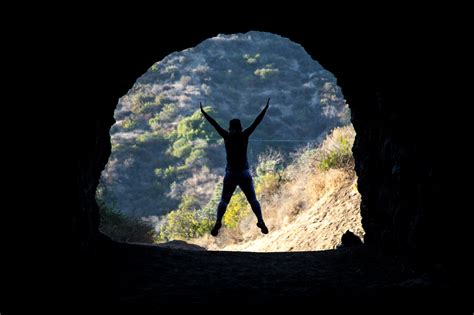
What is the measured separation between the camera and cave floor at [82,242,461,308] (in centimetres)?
521

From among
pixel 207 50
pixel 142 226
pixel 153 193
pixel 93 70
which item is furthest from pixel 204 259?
pixel 207 50

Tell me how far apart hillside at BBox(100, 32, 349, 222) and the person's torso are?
127ft

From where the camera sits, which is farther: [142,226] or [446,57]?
[142,226]

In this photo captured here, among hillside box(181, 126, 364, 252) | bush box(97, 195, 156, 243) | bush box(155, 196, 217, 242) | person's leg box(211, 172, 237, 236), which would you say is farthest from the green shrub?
person's leg box(211, 172, 237, 236)

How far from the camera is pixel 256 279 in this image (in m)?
6.60

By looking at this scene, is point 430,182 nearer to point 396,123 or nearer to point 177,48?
point 396,123

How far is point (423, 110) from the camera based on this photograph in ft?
17.8

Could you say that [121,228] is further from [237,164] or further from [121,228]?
[237,164]

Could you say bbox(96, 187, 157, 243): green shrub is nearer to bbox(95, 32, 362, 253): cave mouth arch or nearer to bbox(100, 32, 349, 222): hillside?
bbox(100, 32, 349, 222): hillside

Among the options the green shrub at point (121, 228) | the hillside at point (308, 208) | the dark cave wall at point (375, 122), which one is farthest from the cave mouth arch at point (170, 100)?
the dark cave wall at point (375, 122)

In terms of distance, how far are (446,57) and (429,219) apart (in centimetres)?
175

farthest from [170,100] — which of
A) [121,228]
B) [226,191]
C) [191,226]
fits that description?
[226,191]

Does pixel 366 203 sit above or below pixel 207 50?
below

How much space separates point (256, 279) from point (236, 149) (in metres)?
2.83
